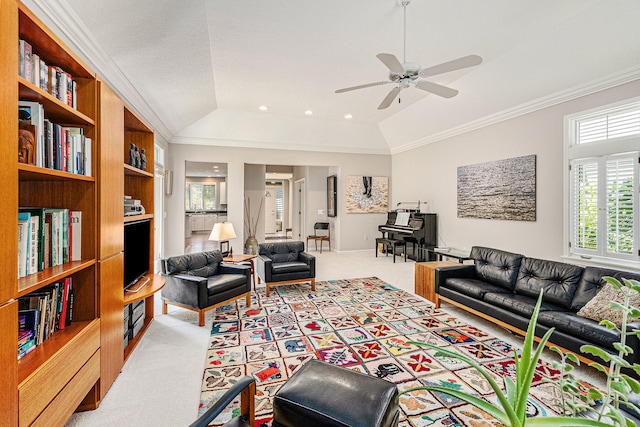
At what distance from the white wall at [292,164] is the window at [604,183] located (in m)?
4.66

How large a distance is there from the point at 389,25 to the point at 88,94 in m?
2.89

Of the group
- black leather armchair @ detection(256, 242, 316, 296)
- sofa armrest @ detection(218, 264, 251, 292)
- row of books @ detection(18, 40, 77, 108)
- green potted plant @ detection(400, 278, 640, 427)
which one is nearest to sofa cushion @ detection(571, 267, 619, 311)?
green potted plant @ detection(400, 278, 640, 427)

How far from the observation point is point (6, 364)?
1198mm

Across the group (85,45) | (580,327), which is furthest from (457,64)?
(85,45)

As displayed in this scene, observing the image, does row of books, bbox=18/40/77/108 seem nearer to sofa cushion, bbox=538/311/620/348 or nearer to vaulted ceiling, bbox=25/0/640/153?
vaulted ceiling, bbox=25/0/640/153

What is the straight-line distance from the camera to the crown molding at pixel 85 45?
6.65 feet

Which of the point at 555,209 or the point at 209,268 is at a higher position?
the point at 555,209

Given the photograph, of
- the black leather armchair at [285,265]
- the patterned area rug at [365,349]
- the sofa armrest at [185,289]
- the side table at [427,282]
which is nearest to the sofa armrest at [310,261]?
the black leather armchair at [285,265]

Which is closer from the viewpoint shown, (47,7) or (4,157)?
(4,157)

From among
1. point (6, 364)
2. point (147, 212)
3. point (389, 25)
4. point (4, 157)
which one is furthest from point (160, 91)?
point (6, 364)

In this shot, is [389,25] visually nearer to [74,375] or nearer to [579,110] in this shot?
[579,110]

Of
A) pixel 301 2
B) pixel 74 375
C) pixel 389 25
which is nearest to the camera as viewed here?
pixel 74 375

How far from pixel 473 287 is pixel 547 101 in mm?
3035

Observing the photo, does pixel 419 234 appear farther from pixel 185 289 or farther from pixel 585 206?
pixel 185 289
